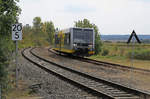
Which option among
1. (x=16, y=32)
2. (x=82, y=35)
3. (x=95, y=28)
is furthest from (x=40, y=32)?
(x=16, y=32)

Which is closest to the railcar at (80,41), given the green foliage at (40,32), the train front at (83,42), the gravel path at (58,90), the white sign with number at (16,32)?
the train front at (83,42)

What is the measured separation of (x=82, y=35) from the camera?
26.3m

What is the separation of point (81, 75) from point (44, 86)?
3678 millimetres

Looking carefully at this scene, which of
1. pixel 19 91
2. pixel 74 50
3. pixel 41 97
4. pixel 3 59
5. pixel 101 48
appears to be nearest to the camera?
pixel 3 59

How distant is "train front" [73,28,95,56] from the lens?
25819mm

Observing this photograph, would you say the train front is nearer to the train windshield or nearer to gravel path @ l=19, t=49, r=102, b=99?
the train windshield

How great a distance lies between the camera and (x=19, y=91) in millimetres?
10297

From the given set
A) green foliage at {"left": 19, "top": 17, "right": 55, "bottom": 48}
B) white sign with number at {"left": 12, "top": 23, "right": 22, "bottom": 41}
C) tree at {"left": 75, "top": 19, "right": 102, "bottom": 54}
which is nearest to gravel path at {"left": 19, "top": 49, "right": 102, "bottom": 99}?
white sign with number at {"left": 12, "top": 23, "right": 22, "bottom": 41}

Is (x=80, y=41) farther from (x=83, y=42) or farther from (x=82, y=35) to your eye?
(x=82, y=35)

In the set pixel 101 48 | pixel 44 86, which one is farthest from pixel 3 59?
pixel 101 48

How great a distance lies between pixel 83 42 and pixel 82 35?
0.73 m

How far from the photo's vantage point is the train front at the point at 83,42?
2582 centimetres

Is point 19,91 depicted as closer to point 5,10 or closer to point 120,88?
point 120,88

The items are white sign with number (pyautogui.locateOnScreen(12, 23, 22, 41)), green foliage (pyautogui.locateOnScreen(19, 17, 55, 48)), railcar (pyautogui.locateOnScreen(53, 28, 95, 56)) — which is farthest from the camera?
green foliage (pyautogui.locateOnScreen(19, 17, 55, 48))
